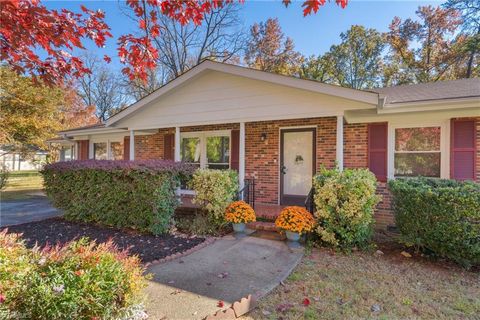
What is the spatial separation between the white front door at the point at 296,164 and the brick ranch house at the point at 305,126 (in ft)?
0.10

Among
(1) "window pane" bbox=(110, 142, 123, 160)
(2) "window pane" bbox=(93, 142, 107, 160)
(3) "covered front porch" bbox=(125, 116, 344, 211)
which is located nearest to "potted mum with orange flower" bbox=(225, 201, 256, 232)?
(3) "covered front porch" bbox=(125, 116, 344, 211)

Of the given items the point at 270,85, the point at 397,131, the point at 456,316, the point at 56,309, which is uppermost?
the point at 270,85

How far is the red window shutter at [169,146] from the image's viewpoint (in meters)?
10.6

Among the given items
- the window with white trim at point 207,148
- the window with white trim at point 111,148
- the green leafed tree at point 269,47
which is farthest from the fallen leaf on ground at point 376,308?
the green leafed tree at point 269,47

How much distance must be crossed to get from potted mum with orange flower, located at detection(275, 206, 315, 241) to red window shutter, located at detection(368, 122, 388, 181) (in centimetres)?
292

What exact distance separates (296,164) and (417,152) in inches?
120

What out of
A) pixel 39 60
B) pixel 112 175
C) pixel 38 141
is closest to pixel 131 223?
pixel 112 175

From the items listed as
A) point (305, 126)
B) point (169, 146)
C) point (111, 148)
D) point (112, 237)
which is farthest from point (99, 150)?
point (305, 126)

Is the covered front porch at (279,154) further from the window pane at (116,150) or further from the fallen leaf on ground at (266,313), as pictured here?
the window pane at (116,150)

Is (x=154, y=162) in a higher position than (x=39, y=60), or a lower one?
lower

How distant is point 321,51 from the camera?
22203mm

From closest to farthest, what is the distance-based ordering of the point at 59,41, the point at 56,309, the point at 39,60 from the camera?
the point at 56,309 < the point at 59,41 < the point at 39,60

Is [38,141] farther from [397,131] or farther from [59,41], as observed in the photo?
[397,131]

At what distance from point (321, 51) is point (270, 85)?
1735cm
